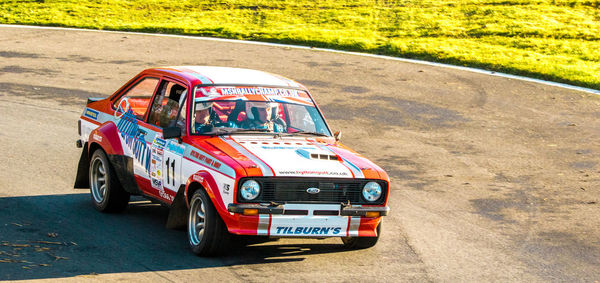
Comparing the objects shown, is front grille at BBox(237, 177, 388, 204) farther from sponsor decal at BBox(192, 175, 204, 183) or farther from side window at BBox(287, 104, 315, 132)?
side window at BBox(287, 104, 315, 132)

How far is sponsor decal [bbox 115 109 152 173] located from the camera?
8.94 metres

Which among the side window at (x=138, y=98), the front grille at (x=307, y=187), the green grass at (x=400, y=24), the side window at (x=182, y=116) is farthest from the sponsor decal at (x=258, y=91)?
the green grass at (x=400, y=24)

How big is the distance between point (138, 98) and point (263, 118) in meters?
1.76

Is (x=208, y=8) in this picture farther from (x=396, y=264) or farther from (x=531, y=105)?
(x=396, y=264)

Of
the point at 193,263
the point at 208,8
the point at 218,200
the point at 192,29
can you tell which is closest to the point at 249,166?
the point at 218,200

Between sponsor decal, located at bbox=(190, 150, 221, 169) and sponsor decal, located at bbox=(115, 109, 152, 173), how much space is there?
0.95 metres

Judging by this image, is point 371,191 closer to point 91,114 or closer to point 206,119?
point 206,119

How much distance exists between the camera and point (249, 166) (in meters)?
7.50

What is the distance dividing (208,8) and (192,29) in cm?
413

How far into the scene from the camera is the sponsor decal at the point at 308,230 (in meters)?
7.57

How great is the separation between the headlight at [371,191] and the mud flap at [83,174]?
356 cm

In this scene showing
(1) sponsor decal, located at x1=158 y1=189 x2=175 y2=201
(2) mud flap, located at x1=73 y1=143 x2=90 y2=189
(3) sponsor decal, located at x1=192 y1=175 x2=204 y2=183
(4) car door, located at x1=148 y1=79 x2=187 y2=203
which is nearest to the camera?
(3) sponsor decal, located at x1=192 y1=175 x2=204 y2=183

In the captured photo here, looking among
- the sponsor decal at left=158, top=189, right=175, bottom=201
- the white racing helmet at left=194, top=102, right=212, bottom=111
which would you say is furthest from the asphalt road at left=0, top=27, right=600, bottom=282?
the white racing helmet at left=194, top=102, right=212, bottom=111

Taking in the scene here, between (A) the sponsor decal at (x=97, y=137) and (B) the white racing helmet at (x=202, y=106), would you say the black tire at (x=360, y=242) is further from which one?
(A) the sponsor decal at (x=97, y=137)
